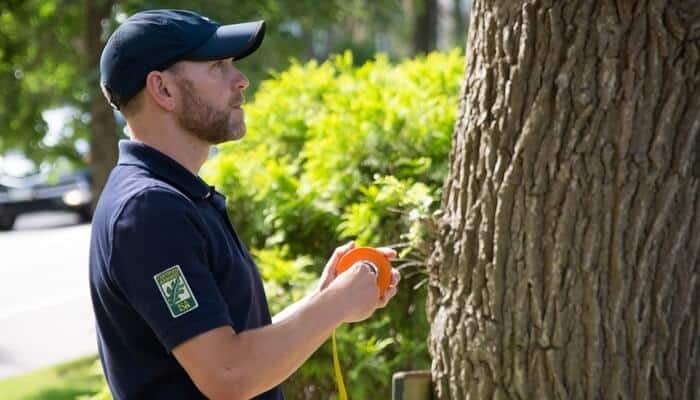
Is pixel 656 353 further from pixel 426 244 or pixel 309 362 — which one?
pixel 309 362

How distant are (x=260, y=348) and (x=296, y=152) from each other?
356cm

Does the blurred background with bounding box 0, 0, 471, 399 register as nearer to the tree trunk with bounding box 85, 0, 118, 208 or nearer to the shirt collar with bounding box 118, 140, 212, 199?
the tree trunk with bounding box 85, 0, 118, 208

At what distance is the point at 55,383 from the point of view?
30.3ft

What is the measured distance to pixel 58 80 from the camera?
448 inches

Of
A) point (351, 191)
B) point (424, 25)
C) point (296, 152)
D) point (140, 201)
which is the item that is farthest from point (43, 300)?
point (424, 25)

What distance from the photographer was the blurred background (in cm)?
497

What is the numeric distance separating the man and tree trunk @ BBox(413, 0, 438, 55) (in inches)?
856

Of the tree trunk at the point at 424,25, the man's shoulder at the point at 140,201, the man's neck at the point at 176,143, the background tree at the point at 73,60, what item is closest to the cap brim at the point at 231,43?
the man's neck at the point at 176,143

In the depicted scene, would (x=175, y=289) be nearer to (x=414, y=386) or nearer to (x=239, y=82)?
(x=239, y=82)

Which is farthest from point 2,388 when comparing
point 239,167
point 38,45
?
point 239,167

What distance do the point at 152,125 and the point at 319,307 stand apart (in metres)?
0.55

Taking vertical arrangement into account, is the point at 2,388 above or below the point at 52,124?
below

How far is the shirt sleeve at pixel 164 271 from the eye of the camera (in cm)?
232

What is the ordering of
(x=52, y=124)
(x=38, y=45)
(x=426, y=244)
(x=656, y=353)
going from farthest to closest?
(x=52, y=124) < (x=38, y=45) < (x=426, y=244) < (x=656, y=353)
